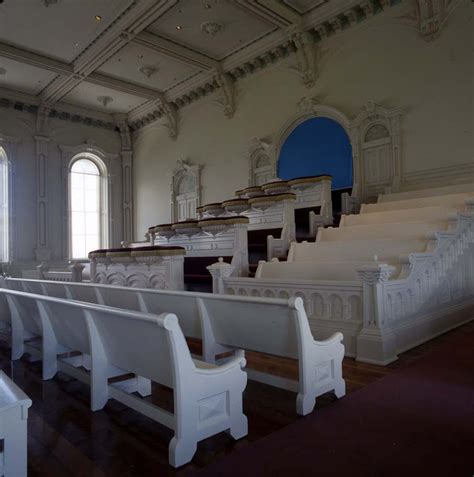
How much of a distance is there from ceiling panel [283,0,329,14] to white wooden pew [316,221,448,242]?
15.8ft

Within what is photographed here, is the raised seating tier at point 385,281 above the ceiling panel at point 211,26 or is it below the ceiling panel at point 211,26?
below

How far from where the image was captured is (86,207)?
11859mm

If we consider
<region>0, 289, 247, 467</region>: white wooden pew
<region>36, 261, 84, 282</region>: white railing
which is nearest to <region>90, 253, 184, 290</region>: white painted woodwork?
<region>36, 261, 84, 282</region>: white railing

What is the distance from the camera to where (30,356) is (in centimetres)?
362

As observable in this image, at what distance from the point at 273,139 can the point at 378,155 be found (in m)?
2.46

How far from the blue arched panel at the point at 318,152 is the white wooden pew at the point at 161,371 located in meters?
6.22

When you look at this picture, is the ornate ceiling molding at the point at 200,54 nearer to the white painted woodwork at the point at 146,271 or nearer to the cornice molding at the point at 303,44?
the cornice molding at the point at 303,44

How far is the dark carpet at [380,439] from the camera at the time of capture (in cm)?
163

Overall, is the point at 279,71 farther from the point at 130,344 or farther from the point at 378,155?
the point at 130,344

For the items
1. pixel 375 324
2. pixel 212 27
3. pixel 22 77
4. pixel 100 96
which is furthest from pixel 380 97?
pixel 22 77

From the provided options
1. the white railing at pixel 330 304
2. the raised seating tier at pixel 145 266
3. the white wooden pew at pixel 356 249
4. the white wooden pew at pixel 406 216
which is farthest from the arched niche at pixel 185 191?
the white railing at pixel 330 304

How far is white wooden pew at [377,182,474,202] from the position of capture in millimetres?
5918

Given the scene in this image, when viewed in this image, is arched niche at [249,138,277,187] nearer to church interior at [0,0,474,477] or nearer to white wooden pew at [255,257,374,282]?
church interior at [0,0,474,477]

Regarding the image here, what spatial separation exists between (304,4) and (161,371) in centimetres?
771
